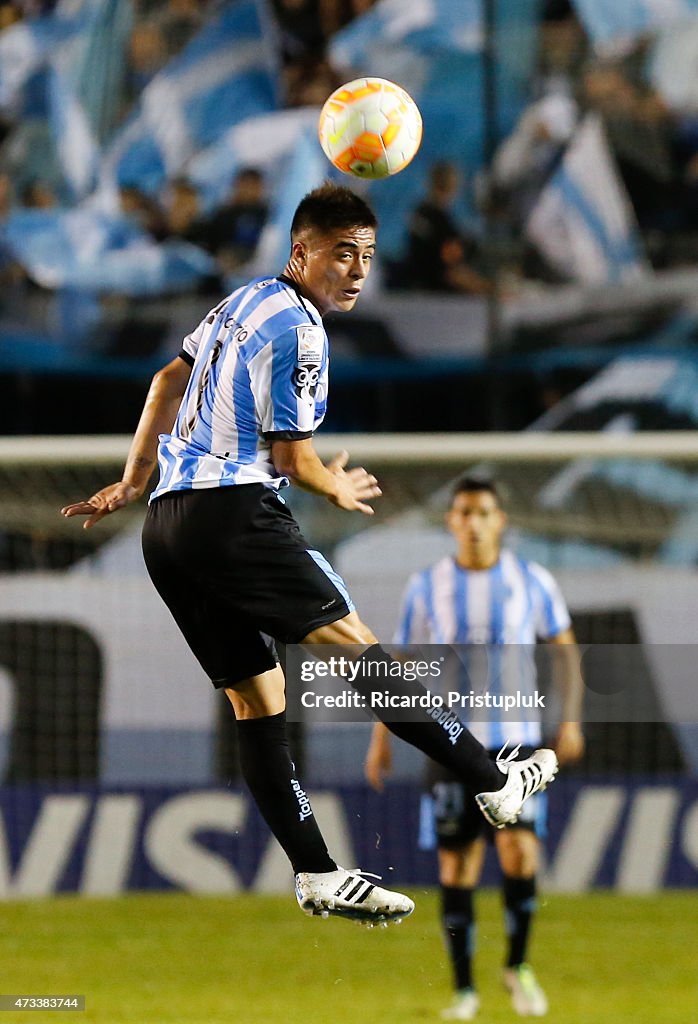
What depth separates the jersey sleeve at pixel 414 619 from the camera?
7.25 metres

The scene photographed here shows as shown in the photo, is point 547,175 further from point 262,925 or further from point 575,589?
point 262,925

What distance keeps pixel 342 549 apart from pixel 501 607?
2.49 m

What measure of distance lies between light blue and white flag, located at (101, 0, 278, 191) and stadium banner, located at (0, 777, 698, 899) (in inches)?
226

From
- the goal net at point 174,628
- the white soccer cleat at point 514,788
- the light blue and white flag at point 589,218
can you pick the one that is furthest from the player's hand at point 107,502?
the light blue and white flag at point 589,218

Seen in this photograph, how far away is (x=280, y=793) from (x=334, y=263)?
1.60 metres

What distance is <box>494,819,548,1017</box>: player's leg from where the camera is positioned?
7.29 metres

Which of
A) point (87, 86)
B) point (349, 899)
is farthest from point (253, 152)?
point (349, 899)

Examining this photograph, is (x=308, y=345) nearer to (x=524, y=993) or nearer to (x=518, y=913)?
(x=518, y=913)

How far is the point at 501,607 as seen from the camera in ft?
24.1

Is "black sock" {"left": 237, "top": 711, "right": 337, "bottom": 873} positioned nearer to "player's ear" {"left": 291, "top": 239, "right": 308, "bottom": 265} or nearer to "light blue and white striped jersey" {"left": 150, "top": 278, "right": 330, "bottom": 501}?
"light blue and white striped jersey" {"left": 150, "top": 278, "right": 330, "bottom": 501}

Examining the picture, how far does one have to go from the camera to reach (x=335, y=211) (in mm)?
4836

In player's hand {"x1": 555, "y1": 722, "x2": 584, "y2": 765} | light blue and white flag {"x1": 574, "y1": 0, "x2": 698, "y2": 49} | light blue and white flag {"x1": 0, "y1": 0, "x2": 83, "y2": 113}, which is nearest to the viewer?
player's hand {"x1": 555, "y1": 722, "x2": 584, "y2": 765}

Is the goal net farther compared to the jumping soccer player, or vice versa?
the goal net

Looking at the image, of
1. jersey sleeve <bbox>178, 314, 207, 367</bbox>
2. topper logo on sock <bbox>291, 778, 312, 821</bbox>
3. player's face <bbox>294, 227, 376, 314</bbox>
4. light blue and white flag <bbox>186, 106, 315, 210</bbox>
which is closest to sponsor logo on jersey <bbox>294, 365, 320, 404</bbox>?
player's face <bbox>294, 227, 376, 314</bbox>
